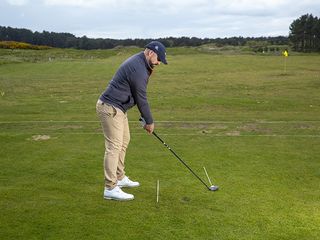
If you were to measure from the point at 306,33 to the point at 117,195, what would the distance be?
109179 mm

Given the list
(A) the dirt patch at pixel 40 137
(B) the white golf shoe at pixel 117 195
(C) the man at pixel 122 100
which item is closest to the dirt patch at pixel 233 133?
(A) the dirt patch at pixel 40 137

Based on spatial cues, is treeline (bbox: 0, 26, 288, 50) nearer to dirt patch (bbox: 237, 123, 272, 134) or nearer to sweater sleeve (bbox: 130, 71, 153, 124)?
dirt patch (bbox: 237, 123, 272, 134)

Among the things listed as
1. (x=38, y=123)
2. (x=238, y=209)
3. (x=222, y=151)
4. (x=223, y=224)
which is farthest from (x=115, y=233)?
(x=38, y=123)

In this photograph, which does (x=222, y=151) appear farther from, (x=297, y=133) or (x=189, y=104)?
(x=189, y=104)

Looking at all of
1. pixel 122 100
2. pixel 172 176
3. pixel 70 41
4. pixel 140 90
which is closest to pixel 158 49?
pixel 140 90

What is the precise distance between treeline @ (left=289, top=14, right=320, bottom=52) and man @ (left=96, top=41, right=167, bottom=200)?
104m

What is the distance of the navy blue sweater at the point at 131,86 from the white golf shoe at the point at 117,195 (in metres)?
1.10

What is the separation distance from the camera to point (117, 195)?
21.6 ft

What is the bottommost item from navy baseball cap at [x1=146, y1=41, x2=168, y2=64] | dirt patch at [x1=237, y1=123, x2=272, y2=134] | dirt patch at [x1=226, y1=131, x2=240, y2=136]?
dirt patch at [x1=237, y1=123, x2=272, y2=134]

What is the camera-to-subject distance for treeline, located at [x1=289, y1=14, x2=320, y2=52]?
10619cm

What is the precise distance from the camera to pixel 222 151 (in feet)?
31.2

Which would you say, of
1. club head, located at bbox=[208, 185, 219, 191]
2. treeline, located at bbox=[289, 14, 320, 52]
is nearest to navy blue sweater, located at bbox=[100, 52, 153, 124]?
club head, located at bbox=[208, 185, 219, 191]

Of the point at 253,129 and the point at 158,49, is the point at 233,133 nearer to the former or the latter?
the point at 253,129

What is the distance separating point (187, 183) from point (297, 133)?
530 cm
